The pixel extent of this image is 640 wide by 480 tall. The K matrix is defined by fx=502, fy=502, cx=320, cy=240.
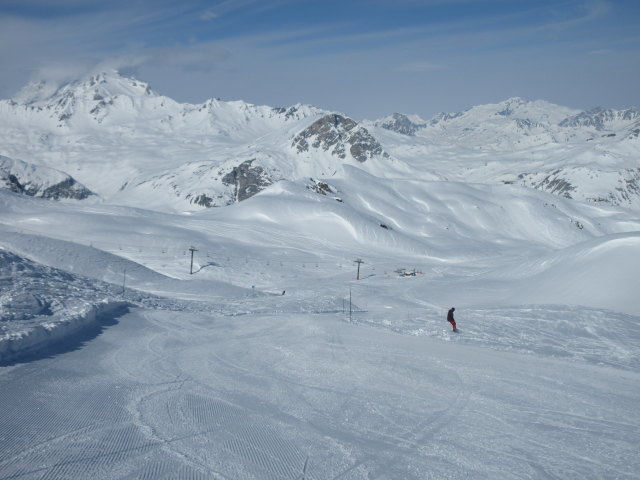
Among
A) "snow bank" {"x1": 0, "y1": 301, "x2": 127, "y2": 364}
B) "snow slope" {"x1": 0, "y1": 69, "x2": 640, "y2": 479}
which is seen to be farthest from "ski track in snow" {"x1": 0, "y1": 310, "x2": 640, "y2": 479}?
"snow bank" {"x1": 0, "y1": 301, "x2": 127, "y2": 364}

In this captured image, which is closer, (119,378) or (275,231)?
(119,378)

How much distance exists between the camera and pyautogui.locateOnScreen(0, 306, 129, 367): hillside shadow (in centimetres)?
1183

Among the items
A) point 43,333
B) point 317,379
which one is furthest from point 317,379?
point 43,333

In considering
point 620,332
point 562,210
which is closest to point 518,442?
point 620,332

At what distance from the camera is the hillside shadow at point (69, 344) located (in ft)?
38.8

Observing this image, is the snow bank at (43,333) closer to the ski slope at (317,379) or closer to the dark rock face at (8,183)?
the ski slope at (317,379)

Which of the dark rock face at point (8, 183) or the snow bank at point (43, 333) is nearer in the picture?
the snow bank at point (43, 333)

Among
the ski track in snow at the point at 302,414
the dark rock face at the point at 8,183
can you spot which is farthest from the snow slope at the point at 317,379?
the dark rock face at the point at 8,183

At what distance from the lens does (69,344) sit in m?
13.7

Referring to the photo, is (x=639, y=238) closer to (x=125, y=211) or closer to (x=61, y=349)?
(x=61, y=349)

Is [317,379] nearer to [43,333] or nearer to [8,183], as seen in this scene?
[43,333]

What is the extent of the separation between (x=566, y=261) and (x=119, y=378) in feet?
106

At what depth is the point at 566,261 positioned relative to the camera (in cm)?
3516

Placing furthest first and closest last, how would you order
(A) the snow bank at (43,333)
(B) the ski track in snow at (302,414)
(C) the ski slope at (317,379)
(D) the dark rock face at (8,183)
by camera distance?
Answer: (D) the dark rock face at (8,183)
(A) the snow bank at (43,333)
(C) the ski slope at (317,379)
(B) the ski track in snow at (302,414)
